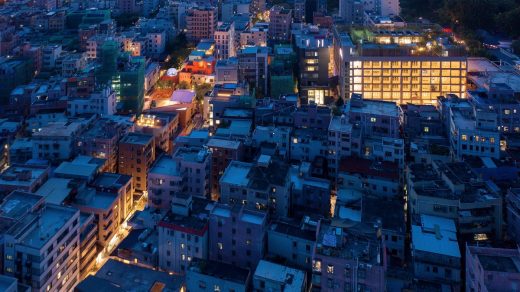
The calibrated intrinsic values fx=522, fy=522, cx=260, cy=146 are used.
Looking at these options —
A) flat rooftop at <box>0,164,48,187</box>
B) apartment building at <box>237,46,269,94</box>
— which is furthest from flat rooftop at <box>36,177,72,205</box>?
apartment building at <box>237,46,269,94</box>

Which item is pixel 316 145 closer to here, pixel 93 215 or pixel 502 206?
pixel 502 206

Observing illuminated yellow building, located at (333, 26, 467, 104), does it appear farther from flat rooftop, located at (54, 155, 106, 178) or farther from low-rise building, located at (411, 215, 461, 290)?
low-rise building, located at (411, 215, 461, 290)

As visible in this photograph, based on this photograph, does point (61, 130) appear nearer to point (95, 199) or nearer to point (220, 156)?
point (95, 199)

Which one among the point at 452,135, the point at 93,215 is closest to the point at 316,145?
the point at 452,135

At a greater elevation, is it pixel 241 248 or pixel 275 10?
pixel 275 10

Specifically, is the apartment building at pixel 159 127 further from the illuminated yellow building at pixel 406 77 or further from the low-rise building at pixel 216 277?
the illuminated yellow building at pixel 406 77

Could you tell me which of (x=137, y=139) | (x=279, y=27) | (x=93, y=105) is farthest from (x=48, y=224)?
(x=279, y=27)
